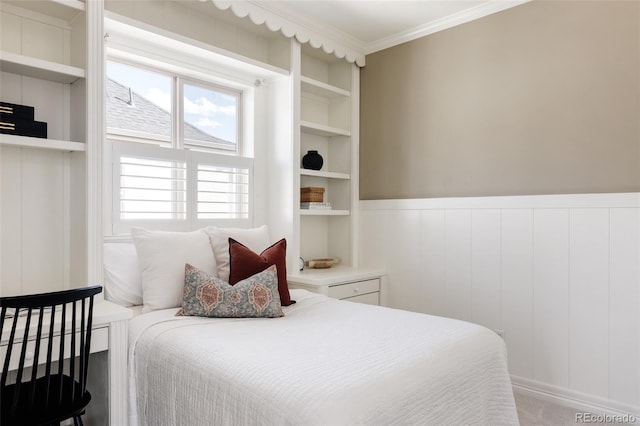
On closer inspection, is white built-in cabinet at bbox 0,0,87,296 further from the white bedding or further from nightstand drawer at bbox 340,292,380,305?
nightstand drawer at bbox 340,292,380,305

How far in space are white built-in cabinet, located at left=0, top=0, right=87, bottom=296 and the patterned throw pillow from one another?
48 centimetres

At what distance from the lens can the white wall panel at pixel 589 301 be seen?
2.48m

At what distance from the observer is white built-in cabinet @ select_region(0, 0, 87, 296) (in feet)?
6.60

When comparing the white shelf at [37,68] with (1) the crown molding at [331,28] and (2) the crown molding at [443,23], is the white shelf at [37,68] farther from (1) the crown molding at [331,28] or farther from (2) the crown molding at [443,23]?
(2) the crown molding at [443,23]

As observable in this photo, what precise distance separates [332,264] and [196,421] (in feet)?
6.85

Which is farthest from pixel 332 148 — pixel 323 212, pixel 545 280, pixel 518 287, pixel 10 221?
pixel 10 221

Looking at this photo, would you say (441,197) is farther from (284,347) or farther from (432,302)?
(284,347)

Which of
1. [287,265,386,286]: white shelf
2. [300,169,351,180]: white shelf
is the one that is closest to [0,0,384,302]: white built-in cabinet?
[300,169,351,180]: white shelf

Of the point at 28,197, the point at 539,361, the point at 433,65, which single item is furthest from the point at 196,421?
the point at 433,65

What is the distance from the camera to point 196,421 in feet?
5.23

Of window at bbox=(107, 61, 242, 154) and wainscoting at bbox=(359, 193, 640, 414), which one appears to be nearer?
wainscoting at bbox=(359, 193, 640, 414)

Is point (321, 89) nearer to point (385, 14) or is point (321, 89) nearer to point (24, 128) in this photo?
point (385, 14)

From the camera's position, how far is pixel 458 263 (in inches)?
122

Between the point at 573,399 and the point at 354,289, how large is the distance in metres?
1.48
